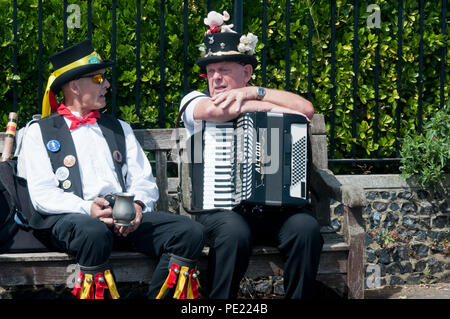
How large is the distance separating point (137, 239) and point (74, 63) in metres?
1.15

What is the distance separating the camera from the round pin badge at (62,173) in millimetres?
4336

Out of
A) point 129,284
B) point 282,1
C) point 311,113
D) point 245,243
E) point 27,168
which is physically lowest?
point 129,284

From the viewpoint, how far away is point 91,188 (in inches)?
172

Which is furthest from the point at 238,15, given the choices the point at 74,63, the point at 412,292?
the point at 412,292

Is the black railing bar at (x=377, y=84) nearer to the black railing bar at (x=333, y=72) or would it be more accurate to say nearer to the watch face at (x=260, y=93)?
the black railing bar at (x=333, y=72)

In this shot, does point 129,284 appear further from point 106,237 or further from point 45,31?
point 45,31

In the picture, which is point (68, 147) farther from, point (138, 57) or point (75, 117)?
point (138, 57)

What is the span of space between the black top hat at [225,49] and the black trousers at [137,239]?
41.3 inches

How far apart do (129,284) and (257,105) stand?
175 centimetres

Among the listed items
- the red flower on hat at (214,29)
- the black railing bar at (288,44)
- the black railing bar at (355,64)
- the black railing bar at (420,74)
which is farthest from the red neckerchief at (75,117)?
the black railing bar at (420,74)

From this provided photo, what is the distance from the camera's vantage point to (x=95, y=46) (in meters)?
5.29

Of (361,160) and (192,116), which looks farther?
(361,160)

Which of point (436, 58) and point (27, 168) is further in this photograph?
point (436, 58)
